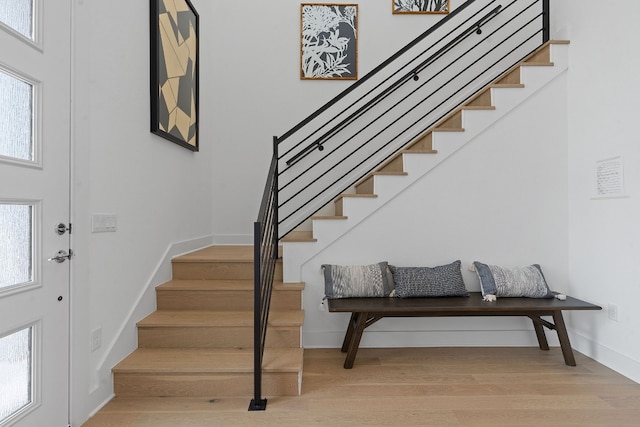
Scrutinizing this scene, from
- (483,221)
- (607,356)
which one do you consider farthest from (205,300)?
(607,356)

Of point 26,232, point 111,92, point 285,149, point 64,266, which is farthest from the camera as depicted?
point 285,149

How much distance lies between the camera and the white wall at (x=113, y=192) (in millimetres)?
2217

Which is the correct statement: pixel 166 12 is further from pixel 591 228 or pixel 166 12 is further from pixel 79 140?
pixel 591 228

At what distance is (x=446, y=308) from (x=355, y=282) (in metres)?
0.70

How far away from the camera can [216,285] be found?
325 centimetres

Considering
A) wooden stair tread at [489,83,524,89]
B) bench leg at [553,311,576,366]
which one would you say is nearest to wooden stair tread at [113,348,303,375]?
bench leg at [553,311,576,366]

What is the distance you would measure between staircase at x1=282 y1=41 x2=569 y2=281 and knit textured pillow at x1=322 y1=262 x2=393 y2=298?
10.8 inches

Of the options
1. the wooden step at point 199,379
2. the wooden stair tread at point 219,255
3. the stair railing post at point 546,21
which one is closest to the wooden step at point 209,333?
the wooden step at point 199,379

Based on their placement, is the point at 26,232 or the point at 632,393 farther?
the point at 632,393

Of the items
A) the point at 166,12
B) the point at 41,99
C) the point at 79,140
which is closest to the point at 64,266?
the point at 79,140

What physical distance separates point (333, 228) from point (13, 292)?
2176 mm

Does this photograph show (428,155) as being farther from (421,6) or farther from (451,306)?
(421,6)

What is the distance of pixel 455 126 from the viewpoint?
141 inches

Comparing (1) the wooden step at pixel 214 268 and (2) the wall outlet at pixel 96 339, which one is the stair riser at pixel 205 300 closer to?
(1) the wooden step at pixel 214 268
